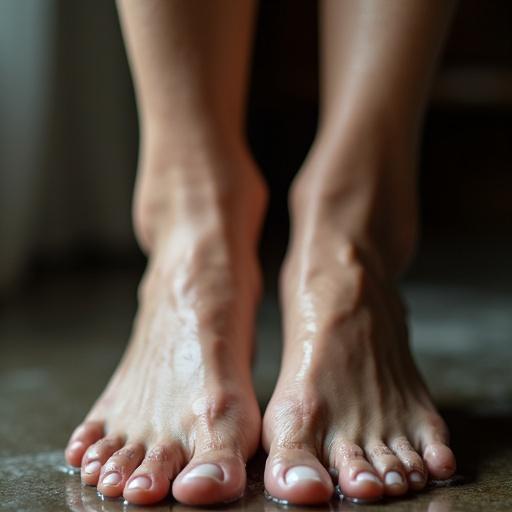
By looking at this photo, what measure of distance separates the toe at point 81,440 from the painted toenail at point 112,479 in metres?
0.08

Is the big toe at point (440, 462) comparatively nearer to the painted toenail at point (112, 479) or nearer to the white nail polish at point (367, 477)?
the white nail polish at point (367, 477)

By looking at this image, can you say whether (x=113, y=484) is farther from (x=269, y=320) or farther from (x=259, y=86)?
(x=259, y=86)

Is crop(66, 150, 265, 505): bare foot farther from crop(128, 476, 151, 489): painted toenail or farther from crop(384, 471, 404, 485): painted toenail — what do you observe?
crop(384, 471, 404, 485): painted toenail

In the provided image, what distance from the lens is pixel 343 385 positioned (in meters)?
0.80

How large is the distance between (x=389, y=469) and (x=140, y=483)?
0.68 feet

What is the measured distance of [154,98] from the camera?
0.96m

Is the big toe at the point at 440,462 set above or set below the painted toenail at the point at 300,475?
below

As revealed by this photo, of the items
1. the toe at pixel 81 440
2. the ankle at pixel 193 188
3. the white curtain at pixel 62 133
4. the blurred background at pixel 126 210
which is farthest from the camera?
the white curtain at pixel 62 133

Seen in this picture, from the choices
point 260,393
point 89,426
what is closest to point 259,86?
point 260,393

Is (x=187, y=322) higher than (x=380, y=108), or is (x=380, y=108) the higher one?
(x=380, y=108)

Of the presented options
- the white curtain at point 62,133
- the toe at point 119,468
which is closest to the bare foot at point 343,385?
the toe at point 119,468

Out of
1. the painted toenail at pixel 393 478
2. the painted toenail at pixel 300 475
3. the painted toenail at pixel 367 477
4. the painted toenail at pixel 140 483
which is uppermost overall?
the painted toenail at pixel 300 475

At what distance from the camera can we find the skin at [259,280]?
2.44 feet

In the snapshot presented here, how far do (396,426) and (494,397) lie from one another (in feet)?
0.98
